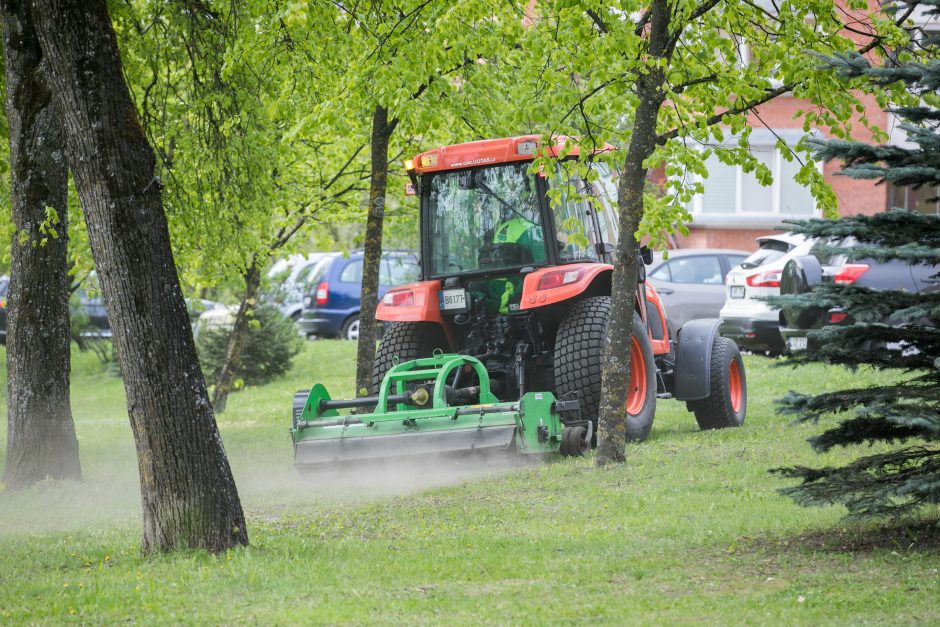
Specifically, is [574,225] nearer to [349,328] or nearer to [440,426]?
[440,426]

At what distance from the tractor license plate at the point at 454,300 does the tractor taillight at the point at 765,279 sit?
6.47m

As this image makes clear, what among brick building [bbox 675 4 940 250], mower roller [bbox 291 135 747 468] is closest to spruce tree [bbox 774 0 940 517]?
mower roller [bbox 291 135 747 468]

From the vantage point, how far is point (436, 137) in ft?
46.6

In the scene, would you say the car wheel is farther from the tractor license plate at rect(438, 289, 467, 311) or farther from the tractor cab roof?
the tractor license plate at rect(438, 289, 467, 311)

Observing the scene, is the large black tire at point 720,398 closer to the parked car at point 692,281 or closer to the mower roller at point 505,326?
the mower roller at point 505,326

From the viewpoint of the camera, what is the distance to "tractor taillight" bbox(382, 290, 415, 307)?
10891 millimetres

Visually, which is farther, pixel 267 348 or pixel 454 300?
pixel 267 348

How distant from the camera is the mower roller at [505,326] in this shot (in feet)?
31.8

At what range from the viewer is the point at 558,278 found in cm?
1026

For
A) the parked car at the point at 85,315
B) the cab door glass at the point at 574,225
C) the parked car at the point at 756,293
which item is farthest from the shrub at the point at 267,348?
the cab door glass at the point at 574,225

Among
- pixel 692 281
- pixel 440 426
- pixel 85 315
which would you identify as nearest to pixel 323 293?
pixel 85 315

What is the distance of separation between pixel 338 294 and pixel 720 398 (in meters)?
13.6

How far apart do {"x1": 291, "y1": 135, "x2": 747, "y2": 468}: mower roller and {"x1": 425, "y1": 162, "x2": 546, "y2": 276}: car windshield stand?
1cm

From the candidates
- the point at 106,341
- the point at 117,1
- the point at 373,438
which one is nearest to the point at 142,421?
the point at 373,438
